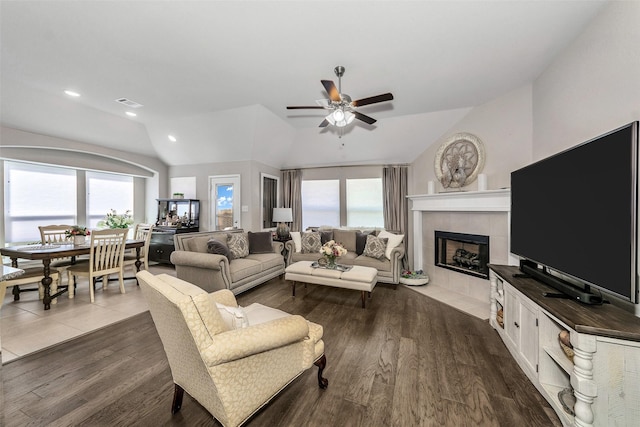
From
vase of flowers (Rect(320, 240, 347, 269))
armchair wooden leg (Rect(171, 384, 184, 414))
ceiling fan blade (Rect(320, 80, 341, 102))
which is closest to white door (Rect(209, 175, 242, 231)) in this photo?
vase of flowers (Rect(320, 240, 347, 269))

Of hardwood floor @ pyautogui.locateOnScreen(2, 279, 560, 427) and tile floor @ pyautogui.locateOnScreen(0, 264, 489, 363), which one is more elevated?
tile floor @ pyautogui.locateOnScreen(0, 264, 489, 363)

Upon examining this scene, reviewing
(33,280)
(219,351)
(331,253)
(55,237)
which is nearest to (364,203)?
(331,253)

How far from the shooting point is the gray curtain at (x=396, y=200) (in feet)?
17.4

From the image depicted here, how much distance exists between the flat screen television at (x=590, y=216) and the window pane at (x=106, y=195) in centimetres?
792

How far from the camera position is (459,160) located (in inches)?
158

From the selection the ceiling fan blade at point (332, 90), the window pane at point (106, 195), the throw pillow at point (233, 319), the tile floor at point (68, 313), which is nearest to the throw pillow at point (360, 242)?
the tile floor at point (68, 313)

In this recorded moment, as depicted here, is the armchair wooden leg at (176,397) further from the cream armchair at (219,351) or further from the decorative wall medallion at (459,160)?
the decorative wall medallion at (459,160)

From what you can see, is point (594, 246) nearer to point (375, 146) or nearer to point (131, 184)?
point (375, 146)

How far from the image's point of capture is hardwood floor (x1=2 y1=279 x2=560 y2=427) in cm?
152

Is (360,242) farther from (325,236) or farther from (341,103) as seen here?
(341,103)

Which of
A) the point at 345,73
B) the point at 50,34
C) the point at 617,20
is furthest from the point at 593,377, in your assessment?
the point at 50,34

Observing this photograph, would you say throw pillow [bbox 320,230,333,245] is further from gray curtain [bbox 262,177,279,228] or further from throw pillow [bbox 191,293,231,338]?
throw pillow [bbox 191,293,231,338]

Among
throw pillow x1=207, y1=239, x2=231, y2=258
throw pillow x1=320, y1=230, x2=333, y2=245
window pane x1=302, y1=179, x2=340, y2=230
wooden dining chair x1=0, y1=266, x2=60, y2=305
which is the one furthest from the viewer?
window pane x1=302, y1=179, x2=340, y2=230

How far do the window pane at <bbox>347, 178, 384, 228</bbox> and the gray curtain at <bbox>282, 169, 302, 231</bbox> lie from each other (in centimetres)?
127
